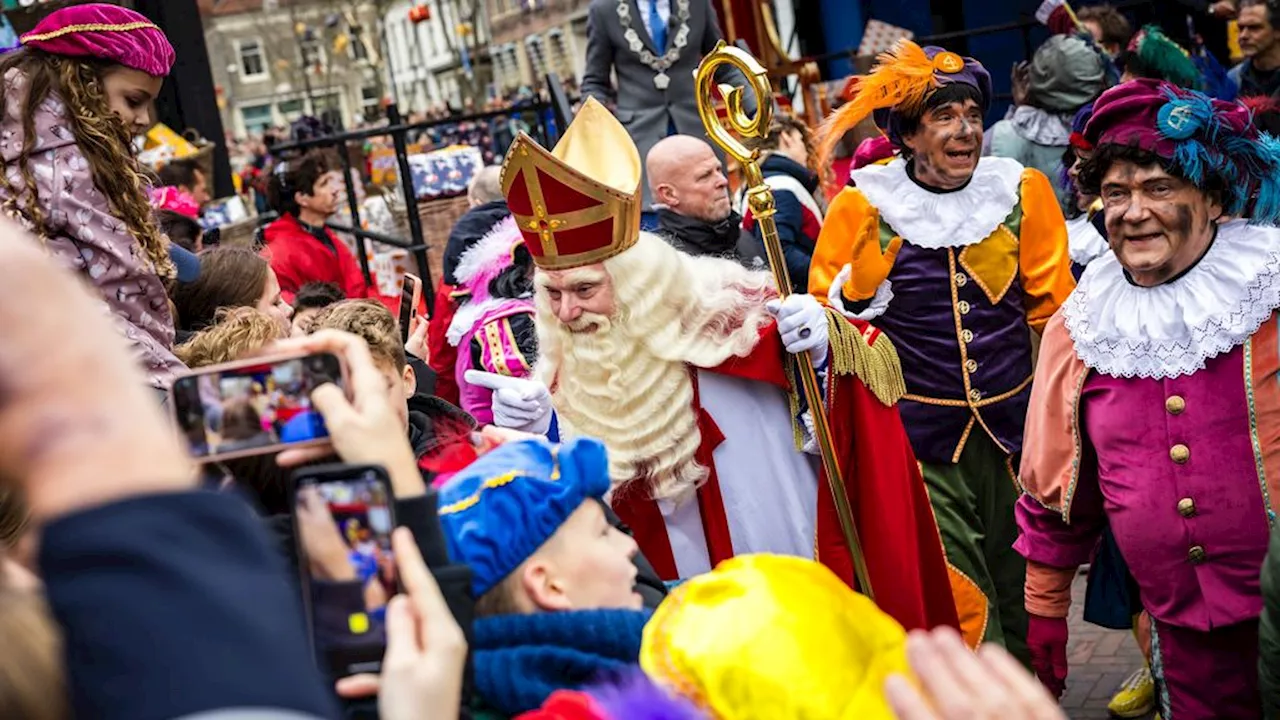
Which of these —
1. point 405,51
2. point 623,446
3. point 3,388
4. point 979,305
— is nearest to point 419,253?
point 979,305

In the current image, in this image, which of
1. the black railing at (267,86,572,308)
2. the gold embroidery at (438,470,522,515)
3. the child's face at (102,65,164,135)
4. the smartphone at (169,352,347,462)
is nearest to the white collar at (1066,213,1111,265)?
the black railing at (267,86,572,308)

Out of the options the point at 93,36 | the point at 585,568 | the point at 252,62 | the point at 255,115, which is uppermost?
the point at 252,62

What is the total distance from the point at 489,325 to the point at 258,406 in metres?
3.63

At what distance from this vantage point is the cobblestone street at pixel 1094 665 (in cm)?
515

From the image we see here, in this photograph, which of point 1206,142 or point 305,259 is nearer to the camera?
point 1206,142

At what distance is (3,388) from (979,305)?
4.39m

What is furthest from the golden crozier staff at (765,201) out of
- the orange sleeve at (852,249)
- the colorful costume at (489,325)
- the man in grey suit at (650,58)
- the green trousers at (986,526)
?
the man in grey suit at (650,58)

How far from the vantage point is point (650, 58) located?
8000 millimetres

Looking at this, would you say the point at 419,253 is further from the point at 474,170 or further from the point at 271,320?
the point at 271,320

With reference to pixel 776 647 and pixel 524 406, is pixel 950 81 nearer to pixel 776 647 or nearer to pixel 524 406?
pixel 524 406

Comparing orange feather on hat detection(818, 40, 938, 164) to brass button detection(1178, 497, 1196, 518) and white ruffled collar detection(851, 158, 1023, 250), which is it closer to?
white ruffled collar detection(851, 158, 1023, 250)

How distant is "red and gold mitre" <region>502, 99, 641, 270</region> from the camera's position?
387 cm

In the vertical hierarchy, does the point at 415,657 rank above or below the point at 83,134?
below

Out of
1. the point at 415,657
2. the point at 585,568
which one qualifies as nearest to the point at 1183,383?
the point at 585,568
